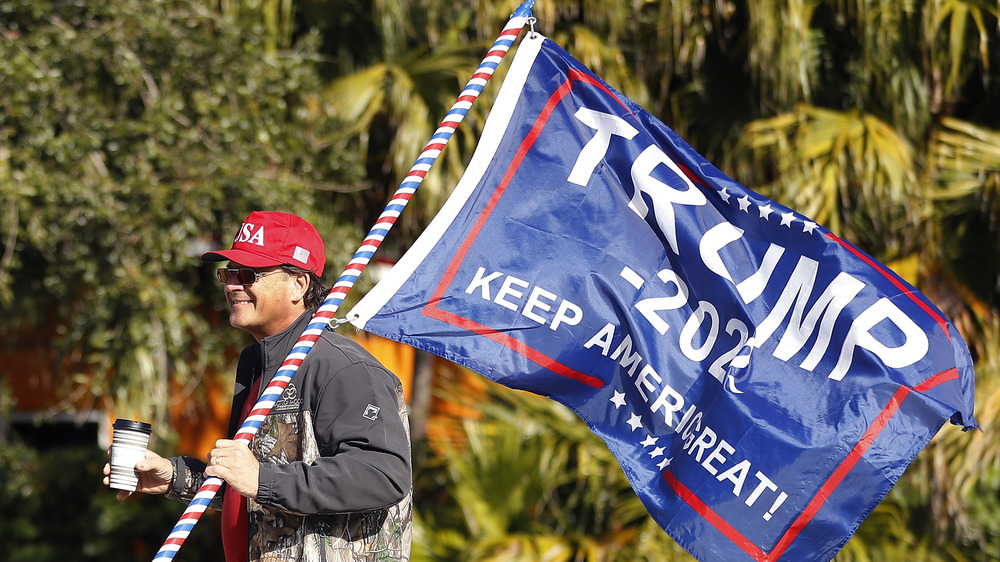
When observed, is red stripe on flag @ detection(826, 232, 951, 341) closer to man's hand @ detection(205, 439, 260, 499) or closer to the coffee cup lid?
man's hand @ detection(205, 439, 260, 499)

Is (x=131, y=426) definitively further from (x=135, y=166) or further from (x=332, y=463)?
(x=135, y=166)

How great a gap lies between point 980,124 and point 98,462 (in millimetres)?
6674

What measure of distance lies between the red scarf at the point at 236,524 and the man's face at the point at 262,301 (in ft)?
0.52

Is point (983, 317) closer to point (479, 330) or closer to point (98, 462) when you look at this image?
point (479, 330)

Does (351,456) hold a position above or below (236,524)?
above

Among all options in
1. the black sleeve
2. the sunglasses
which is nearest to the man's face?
the sunglasses

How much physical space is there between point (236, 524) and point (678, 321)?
141 centimetres

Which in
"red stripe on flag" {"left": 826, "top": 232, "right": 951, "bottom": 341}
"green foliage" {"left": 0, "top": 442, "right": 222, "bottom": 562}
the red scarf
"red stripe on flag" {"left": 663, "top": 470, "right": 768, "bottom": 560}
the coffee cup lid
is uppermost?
"red stripe on flag" {"left": 826, "top": 232, "right": 951, "bottom": 341}

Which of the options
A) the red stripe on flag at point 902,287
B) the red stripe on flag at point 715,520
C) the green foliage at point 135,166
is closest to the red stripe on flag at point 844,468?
the red stripe on flag at point 715,520

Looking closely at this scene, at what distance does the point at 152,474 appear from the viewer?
2803 mm

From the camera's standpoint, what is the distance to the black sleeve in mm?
2357

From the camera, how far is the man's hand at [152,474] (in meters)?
2.71

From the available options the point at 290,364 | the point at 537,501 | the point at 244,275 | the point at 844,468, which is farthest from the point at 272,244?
the point at 537,501

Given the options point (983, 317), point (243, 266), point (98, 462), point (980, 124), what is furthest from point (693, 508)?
point (98, 462)
